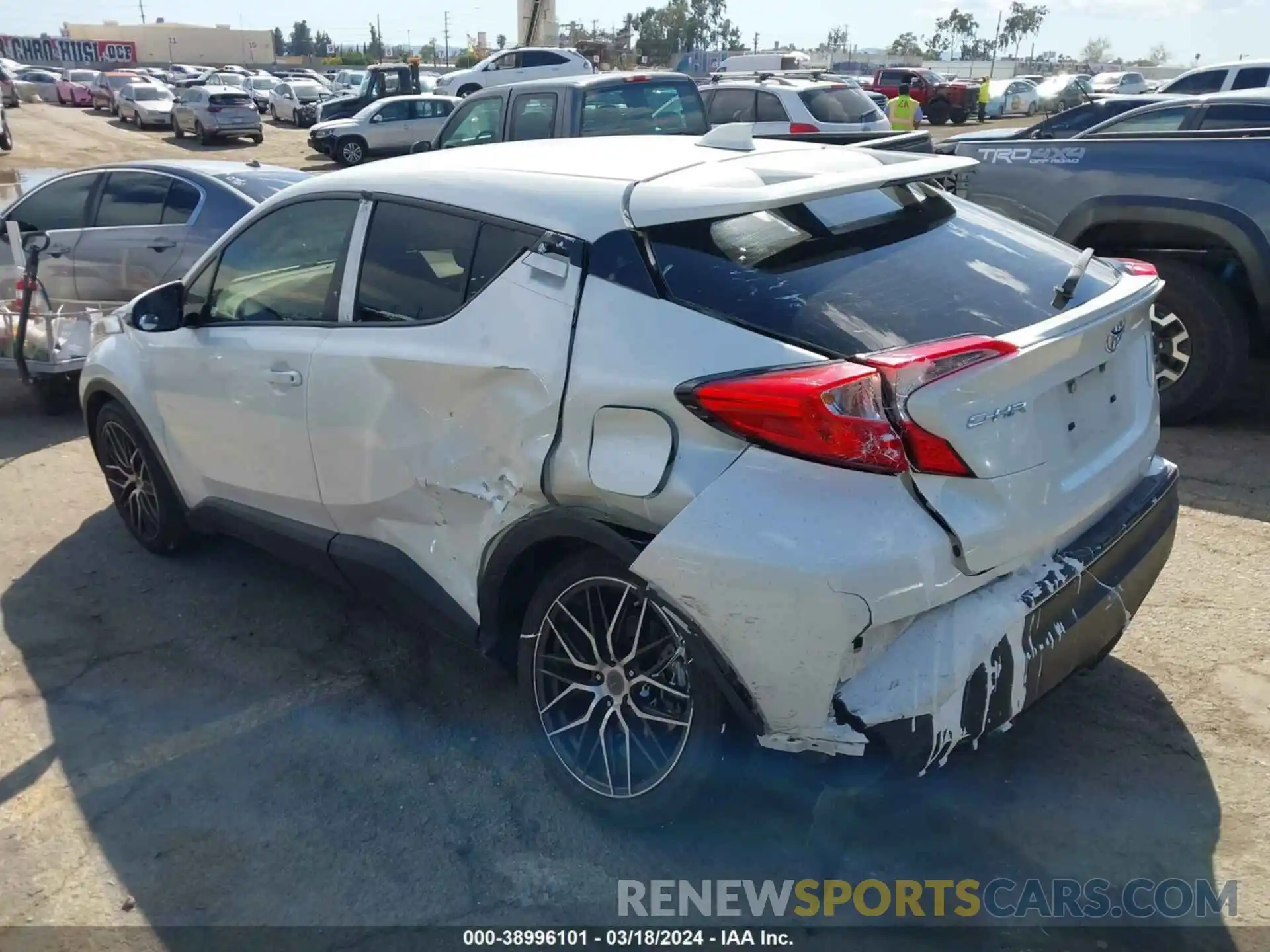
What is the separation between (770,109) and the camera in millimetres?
14875

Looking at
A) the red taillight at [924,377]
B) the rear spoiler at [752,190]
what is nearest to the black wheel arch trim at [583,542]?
the red taillight at [924,377]

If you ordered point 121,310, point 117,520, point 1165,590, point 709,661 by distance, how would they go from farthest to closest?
point 117,520 < point 121,310 < point 1165,590 < point 709,661

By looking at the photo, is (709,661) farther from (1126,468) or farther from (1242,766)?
(1242,766)

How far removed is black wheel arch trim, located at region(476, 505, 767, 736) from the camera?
8.18ft

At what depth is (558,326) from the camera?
2.80m

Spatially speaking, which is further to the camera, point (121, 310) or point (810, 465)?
point (121, 310)

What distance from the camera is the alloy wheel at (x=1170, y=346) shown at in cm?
570

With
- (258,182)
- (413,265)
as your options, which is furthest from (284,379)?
(258,182)

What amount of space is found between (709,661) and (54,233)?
7.16 metres

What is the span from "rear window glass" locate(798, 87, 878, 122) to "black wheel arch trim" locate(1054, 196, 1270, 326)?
953 cm

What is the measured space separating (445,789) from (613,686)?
2.41 feet

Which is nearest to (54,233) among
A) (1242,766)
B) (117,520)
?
(117,520)

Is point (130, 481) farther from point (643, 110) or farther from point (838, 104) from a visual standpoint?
point (838, 104)

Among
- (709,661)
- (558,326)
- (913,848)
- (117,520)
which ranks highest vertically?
(558,326)
